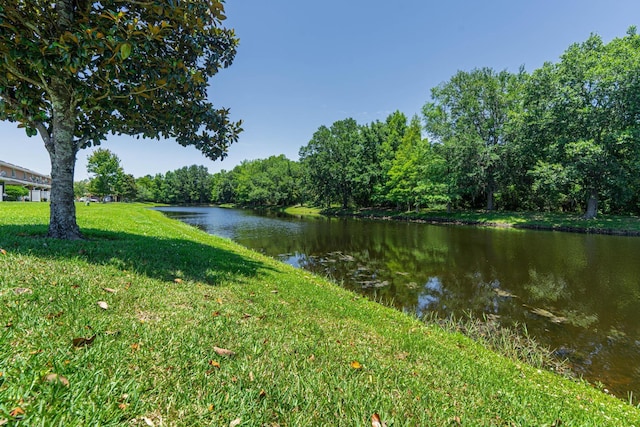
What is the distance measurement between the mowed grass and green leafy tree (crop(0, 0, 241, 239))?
328 cm

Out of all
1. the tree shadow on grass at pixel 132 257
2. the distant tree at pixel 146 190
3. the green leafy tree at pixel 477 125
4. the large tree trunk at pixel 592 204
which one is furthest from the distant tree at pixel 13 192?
the large tree trunk at pixel 592 204

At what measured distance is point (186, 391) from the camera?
2293 mm

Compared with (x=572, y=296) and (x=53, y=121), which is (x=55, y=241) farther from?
(x=572, y=296)

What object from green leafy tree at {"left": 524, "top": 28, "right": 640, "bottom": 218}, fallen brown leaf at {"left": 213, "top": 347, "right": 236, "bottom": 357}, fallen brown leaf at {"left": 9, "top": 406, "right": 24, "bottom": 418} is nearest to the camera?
fallen brown leaf at {"left": 9, "top": 406, "right": 24, "bottom": 418}

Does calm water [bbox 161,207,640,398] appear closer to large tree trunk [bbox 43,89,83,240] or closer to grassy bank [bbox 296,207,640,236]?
grassy bank [bbox 296,207,640,236]

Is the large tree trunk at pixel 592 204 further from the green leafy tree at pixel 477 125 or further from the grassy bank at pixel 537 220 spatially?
the green leafy tree at pixel 477 125

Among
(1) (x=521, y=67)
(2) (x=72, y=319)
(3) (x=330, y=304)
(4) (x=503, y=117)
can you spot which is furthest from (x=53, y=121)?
(1) (x=521, y=67)

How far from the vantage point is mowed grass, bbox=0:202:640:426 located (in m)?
2.08

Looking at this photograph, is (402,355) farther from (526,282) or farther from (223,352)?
(526,282)

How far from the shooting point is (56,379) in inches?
81.1

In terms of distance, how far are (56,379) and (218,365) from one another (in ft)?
3.93

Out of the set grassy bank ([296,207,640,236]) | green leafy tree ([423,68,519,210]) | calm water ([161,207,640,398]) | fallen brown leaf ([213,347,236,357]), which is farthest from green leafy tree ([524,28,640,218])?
fallen brown leaf ([213,347,236,357])

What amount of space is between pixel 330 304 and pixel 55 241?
6498mm

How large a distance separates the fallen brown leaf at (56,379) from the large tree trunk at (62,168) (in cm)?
671
